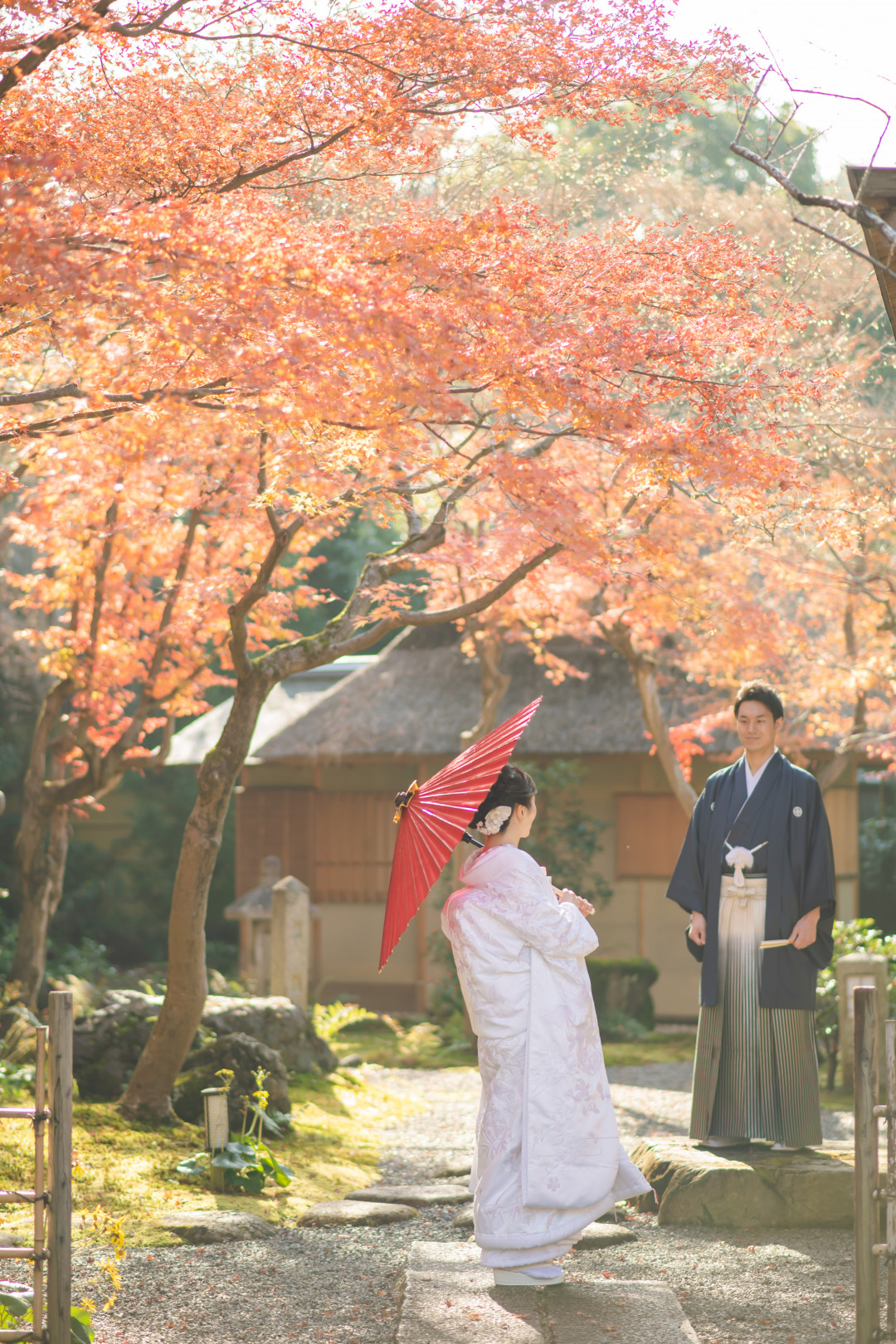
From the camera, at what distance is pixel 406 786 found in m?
12.7

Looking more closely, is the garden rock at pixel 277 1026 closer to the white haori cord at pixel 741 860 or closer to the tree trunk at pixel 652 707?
the tree trunk at pixel 652 707

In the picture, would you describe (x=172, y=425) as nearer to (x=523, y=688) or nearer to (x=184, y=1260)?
(x=184, y=1260)

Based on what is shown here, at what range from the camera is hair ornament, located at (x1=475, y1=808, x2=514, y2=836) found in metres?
3.89

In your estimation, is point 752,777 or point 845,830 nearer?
point 752,777

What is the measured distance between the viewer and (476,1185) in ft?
12.8

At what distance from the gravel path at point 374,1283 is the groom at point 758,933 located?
514 millimetres

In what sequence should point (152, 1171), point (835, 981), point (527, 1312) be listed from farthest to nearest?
point (835, 981), point (152, 1171), point (527, 1312)

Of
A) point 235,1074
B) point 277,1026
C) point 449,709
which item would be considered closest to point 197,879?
point 235,1074

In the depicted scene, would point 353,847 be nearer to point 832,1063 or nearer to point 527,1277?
point 832,1063

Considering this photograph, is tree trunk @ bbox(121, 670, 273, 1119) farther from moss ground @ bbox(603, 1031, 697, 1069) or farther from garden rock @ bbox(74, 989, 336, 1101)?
moss ground @ bbox(603, 1031, 697, 1069)

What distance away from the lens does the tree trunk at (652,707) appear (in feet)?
29.8

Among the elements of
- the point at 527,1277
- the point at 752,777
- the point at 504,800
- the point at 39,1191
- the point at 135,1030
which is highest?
the point at 752,777

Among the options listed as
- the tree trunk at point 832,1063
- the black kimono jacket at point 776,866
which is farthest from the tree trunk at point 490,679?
the black kimono jacket at point 776,866

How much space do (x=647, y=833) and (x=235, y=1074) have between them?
6439mm
